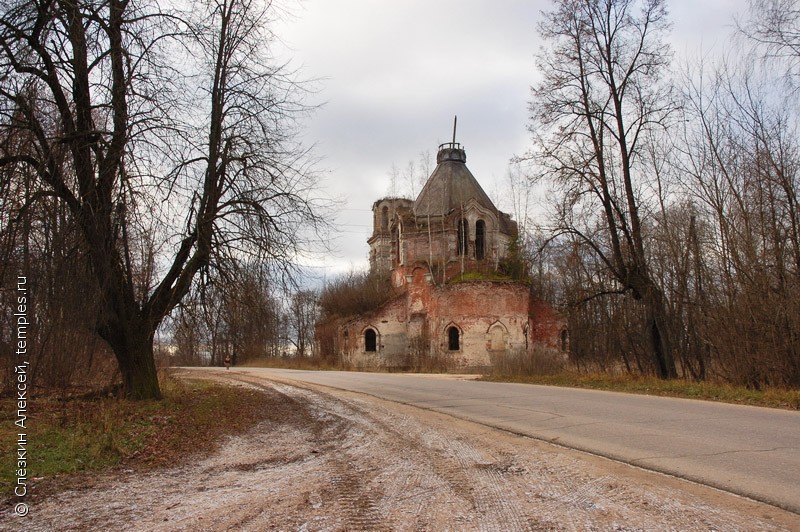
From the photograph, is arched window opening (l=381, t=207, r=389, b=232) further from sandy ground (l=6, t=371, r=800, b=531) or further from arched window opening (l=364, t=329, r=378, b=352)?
sandy ground (l=6, t=371, r=800, b=531)

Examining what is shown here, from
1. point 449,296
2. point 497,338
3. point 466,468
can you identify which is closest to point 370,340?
point 449,296

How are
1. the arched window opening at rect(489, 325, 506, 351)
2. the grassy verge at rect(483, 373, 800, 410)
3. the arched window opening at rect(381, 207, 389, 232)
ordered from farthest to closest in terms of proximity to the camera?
the arched window opening at rect(381, 207, 389, 232) → the arched window opening at rect(489, 325, 506, 351) → the grassy verge at rect(483, 373, 800, 410)

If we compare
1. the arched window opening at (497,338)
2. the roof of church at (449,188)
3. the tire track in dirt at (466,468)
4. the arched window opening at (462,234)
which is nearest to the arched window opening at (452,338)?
the arched window opening at (497,338)

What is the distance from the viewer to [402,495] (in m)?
5.45

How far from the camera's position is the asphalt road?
597 cm

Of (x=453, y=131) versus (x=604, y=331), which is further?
(x=453, y=131)

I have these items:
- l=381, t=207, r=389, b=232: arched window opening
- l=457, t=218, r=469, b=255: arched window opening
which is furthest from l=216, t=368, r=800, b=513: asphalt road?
l=381, t=207, r=389, b=232: arched window opening

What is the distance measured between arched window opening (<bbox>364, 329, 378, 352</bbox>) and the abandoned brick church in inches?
2.8

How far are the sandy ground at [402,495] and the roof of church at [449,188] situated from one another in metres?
36.0

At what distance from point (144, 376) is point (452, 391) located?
7948 millimetres

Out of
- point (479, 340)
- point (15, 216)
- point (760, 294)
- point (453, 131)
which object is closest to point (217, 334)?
point (15, 216)

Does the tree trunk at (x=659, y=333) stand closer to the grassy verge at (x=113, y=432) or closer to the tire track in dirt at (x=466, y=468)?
the tire track in dirt at (x=466, y=468)

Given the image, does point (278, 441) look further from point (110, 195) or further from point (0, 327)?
point (0, 327)

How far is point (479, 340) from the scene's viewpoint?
1406 inches
